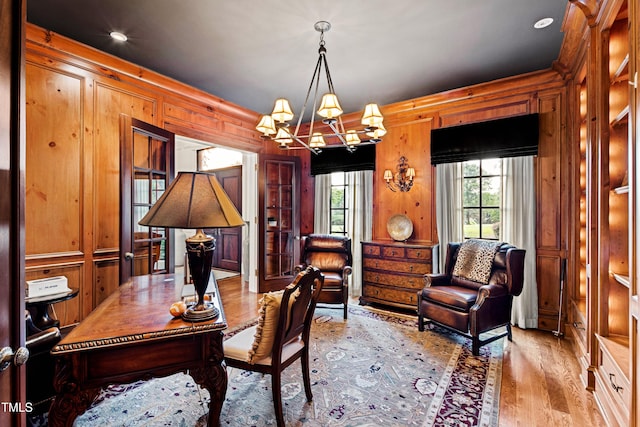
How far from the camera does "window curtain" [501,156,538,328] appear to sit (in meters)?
3.47

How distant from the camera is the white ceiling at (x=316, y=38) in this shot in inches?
92.4

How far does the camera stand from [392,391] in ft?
7.34

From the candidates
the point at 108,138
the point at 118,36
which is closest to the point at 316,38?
the point at 118,36

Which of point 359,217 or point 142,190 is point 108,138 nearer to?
point 142,190

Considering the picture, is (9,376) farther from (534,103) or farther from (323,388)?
(534,103)

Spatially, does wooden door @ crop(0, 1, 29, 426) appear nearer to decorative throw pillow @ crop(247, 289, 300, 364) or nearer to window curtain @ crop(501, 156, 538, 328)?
decorative throw pillow @ crop(247, 289, 300, 364)

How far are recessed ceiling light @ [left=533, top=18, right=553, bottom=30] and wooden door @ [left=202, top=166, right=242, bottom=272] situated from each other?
504 cm

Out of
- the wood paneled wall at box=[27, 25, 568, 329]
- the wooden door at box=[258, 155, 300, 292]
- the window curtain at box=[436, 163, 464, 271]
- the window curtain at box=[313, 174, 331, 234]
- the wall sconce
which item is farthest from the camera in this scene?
the window curtain at box=[313, 174, 331, 234]

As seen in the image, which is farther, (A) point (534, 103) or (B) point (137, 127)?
(A) point (534, 103)

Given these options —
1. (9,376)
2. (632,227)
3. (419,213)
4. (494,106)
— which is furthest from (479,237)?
(9,376)

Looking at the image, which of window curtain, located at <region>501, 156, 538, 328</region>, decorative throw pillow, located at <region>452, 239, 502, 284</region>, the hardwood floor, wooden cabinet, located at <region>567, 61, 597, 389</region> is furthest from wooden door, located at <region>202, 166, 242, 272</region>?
wooden cabinet, located at <region>567, 61, 597, 389</region>

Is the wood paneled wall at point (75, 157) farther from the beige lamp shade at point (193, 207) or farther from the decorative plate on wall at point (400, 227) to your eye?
the decorative plate on wall at point (400, 227)

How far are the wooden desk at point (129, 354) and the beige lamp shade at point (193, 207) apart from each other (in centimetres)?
49

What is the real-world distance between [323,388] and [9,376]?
1.88m
